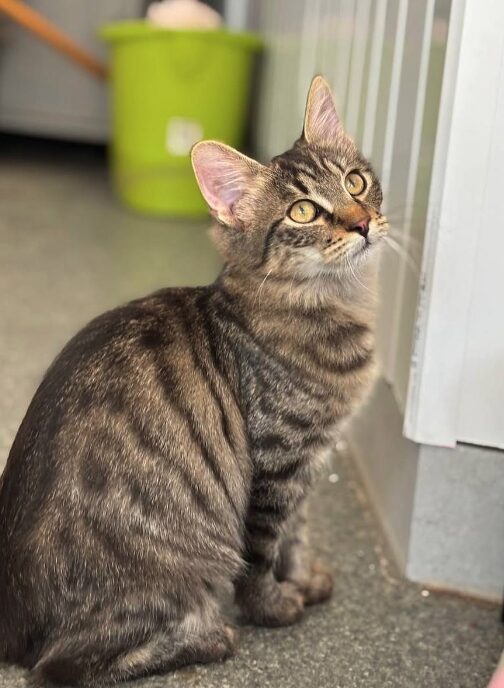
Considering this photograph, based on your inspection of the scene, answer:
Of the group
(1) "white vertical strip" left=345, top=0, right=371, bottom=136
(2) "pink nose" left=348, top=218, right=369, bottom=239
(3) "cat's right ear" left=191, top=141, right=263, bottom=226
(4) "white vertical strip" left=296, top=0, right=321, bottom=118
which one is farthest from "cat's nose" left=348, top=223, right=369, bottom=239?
(4) "white vertical strip" left=296, top=0, right=321, bottom=118

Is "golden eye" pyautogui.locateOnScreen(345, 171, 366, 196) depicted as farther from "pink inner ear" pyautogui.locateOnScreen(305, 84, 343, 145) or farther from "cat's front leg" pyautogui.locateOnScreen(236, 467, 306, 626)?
"cat's front leg" pyautogui.locateOnScreen(236, 467, 306, 626)

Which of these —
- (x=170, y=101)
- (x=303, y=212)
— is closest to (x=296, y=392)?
(x=303, y=212)

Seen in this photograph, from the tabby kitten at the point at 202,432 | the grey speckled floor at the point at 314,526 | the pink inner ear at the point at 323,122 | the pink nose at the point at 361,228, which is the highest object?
the pink inner ear at the point at 323,122

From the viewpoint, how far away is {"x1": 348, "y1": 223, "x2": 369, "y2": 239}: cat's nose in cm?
113

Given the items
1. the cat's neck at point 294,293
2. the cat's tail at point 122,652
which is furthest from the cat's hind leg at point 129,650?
the cat's neck at point 294,293

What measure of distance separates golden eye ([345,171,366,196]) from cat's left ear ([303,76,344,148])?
8 cm

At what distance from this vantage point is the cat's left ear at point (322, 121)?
1.26 m

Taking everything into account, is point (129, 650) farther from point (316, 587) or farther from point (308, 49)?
point (308, 49)

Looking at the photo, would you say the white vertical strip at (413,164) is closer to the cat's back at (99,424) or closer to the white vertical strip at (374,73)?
the white vertical strip at (374,73)

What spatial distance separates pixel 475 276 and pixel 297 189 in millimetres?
279

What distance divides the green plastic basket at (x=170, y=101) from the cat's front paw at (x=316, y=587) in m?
2.16

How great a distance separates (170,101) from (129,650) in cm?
256

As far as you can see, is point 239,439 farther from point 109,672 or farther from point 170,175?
point 170,175

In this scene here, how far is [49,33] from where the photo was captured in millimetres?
3611
